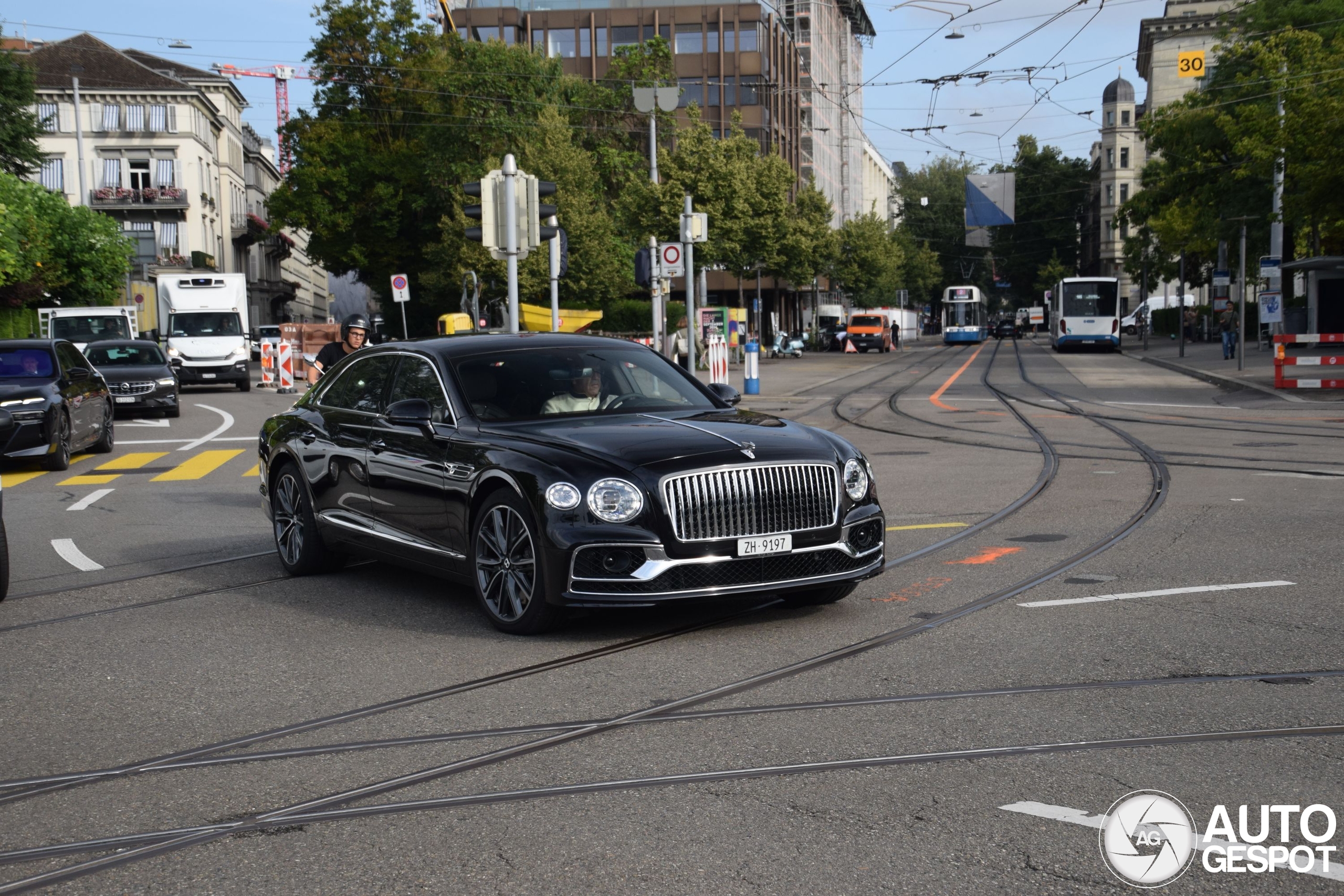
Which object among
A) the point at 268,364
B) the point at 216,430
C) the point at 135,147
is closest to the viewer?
the point at 216,430

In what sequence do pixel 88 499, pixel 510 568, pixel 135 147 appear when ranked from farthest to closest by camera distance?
1. pixel 135 147
2. pixel 88 499
3. pixel 510 568

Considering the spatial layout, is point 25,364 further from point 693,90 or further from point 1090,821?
point 693,90

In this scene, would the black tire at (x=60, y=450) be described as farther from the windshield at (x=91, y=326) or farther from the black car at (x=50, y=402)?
the windshield at (x=91, y=326)

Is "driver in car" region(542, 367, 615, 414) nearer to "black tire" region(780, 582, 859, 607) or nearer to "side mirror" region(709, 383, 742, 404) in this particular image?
"side mirror" region(709, 383, 742, 404)

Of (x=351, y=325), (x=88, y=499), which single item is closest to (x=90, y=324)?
(x=88, y=499)

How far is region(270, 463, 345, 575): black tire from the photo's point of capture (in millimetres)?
9039

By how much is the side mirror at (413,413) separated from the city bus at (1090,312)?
178ft

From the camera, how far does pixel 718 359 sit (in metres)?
31.0

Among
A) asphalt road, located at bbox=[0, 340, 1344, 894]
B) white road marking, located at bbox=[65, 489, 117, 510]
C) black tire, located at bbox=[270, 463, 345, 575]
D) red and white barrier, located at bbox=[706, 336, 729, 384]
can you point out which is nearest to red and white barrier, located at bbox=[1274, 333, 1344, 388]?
red and white barrier, located at bbox=[706, 336, 729, 384]

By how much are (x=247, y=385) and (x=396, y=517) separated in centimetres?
3181

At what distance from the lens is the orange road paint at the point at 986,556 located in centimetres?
894

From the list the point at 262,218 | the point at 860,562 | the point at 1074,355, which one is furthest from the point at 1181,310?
the point at 262,218

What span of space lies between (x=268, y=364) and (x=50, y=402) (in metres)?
25.4

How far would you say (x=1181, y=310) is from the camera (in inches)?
1940
